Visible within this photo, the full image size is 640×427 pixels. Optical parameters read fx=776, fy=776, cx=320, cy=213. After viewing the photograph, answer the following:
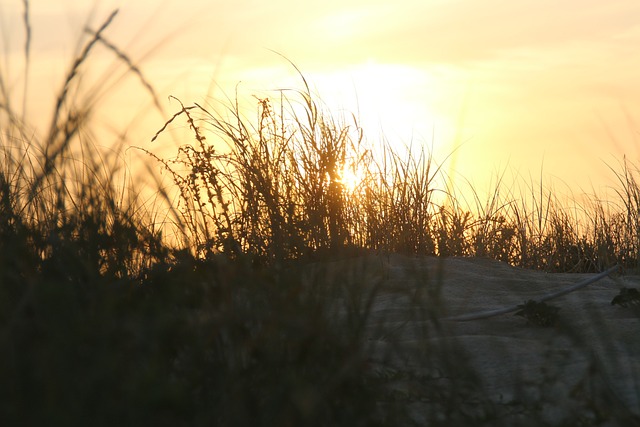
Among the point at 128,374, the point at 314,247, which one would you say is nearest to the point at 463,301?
the point at 314,247

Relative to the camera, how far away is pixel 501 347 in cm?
228

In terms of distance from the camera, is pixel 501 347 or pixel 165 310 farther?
pixel 501 347

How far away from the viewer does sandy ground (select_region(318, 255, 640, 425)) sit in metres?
1.66

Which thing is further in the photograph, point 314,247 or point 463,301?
point 314,247

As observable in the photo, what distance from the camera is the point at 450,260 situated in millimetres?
4133

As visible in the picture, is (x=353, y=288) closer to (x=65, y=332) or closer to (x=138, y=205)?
(x=65, y=332)

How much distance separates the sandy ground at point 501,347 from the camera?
65.3 inches

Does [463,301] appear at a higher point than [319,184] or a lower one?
lower

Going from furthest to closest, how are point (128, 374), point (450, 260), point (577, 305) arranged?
point (450, 260), point (577, 305), point (128, 374)

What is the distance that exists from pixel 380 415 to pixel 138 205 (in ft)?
4.52

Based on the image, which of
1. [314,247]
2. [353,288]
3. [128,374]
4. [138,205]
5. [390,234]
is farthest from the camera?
[390,234]

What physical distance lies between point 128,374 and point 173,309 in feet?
1.17

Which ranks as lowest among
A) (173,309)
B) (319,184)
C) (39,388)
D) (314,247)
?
(39,388)

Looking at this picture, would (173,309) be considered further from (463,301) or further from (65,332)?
(463,301)
